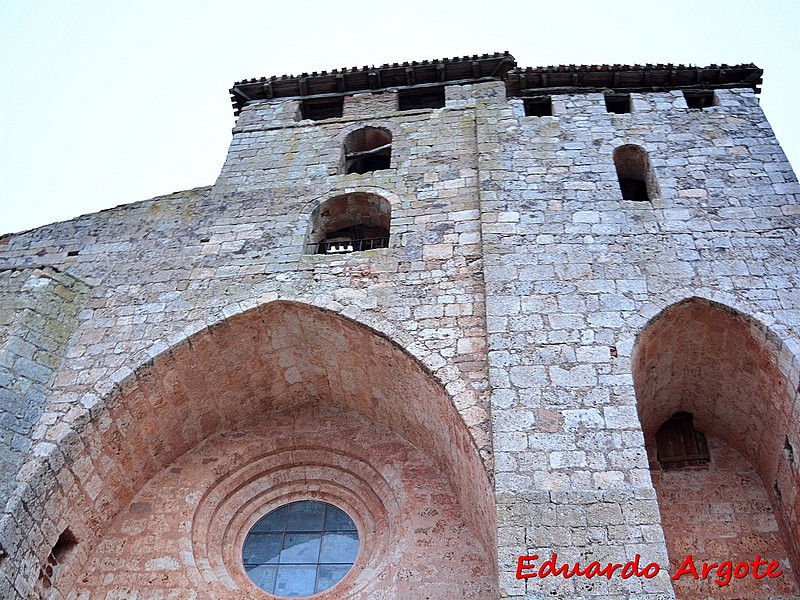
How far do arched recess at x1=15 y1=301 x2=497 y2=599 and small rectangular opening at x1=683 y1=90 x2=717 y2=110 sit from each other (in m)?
5.68

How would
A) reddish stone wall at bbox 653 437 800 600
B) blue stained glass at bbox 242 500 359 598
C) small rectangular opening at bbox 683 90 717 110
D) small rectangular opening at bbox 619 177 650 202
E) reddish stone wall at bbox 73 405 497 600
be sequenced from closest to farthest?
reddish stone wall at bbox 653 437 800 600
reddish stone wall at bbox 73 405 497 600
blue stained glass at bbox 242 500 359 598
small rectangular opening at bbox 619 177 650 202
small rectangular opening at bbox 683 90 717 110

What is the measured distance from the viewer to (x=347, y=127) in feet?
34.1

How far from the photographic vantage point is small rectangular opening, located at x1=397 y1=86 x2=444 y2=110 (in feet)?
36.2

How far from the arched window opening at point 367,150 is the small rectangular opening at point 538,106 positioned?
177 cm

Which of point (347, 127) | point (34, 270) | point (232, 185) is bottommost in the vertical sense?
point (34, 270)

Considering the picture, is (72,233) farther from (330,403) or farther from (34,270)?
(330,403)

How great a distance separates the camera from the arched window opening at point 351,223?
29.5 ft

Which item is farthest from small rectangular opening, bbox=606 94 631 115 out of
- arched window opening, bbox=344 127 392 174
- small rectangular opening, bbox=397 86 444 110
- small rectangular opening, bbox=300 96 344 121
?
small rectangular opening, bbox=300 96 344 121

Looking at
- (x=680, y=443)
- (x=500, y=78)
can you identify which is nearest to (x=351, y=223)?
(x=500, y=78)

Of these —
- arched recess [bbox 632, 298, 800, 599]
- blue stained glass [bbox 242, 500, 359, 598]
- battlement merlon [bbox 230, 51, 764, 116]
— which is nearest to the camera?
arched recess [bbox 632, 298, 800, 599]

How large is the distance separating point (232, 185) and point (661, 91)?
215 inches

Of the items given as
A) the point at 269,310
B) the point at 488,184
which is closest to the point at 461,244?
the point at 488,184

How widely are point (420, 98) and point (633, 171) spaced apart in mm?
3311

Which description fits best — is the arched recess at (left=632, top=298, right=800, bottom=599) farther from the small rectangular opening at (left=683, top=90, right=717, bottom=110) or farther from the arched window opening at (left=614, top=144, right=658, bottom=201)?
the small rectangular opening at (left=683, top=90, right=717, bottom=110)
